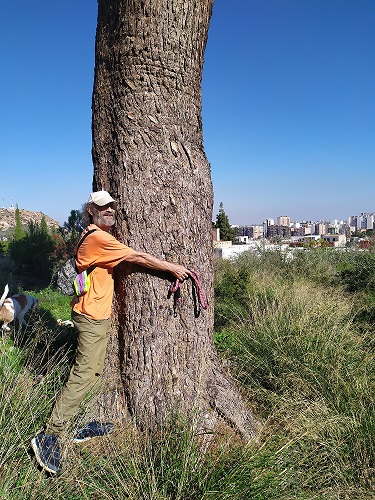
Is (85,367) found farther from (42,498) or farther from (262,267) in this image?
(262,267)

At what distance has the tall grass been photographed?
7.06 ft

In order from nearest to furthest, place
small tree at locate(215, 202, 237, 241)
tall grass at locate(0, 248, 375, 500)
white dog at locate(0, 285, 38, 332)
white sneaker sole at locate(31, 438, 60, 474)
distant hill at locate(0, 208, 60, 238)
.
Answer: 1. tall grass at locate(0, 248, 375, 500)
2. white sneaker sole at locate(31, 438, 60, 474)
3. white dog at locate(0, 285, 38, 332)
4. small tree at locate(215, 202, 237, 241)
5. distant hill at locate(0, 208, 60, 238)

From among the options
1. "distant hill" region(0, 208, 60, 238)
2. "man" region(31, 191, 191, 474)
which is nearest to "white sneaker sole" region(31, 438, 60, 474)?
"man" region(31, 191, 191, 474)

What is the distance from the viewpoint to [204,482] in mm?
2148

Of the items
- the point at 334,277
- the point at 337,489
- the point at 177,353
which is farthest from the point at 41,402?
the point at 334,277

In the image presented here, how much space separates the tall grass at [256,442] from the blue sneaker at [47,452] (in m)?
0.06

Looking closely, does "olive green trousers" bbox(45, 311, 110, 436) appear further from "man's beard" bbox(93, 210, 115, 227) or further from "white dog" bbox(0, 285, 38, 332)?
"white dog" bbox(0, 285, 38, 332)

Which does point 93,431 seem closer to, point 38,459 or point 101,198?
point 38,459

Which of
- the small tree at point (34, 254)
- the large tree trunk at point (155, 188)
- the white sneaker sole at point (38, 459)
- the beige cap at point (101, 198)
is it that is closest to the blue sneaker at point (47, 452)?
the white sneaker sole at point (38, 459)

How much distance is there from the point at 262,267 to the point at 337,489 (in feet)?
27.7

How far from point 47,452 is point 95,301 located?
1022 millimetres

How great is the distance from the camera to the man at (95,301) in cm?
283

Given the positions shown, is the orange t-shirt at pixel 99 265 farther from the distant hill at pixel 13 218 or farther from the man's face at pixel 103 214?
the distant hill at pixel 13 218

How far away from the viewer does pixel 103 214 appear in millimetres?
2996
